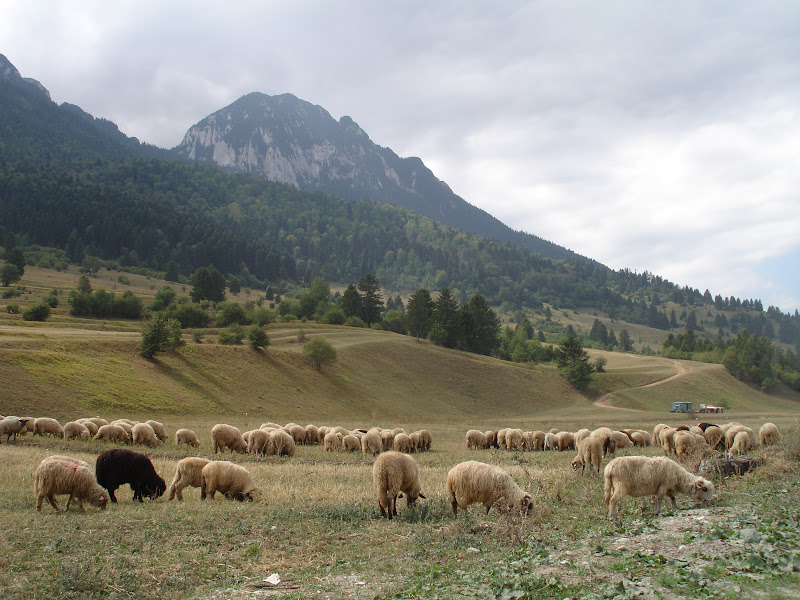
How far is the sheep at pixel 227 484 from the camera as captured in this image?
15.5 m

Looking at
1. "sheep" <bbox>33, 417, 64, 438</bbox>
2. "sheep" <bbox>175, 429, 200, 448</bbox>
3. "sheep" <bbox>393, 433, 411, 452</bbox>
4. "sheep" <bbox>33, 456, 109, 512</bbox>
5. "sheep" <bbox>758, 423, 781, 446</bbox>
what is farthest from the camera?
"sheep" <bbox>393, 433, 411, 452</bbox>

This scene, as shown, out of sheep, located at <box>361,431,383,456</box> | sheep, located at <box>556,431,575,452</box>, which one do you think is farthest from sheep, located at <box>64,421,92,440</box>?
sheep, located at <box>556,431,575,452</box>

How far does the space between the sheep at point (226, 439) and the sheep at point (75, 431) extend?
741 cm

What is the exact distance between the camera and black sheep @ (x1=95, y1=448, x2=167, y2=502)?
14.8 metres

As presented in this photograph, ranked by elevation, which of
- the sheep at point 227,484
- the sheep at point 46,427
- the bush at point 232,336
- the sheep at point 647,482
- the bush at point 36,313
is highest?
the bush at point 36,313

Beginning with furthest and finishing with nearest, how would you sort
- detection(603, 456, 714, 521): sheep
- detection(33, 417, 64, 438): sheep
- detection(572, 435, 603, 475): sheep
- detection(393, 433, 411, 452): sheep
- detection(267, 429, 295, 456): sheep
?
1. detection(393, 433, 411, 452): sheep
2. detection(33, 417, 64, 438): sheep
3. detection(267, 429, 295, 456): sheep
4. detection(572, 435, 603, 475): sheep
5. detection(603, 456, 714, 521): sheep

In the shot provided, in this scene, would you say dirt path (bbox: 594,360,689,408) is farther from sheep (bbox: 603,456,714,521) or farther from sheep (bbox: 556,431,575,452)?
sheep (bbox: 603,456,714,521)

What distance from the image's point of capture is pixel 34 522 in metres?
11.7

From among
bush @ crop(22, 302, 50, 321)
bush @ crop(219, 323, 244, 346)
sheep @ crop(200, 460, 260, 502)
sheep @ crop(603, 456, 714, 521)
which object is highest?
bush @ crop(22, 302, 50, 321)

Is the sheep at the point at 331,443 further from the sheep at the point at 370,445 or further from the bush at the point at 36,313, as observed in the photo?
the bush at the point at 36,313

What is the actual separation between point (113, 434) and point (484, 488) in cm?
2260

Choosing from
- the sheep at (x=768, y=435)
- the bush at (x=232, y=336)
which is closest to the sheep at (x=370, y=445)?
the sheep at (x=768, y=435)

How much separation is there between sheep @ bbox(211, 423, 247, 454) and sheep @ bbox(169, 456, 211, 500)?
413 inches

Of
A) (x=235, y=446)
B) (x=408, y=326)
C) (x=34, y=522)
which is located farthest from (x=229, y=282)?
(x=34, y=522)
